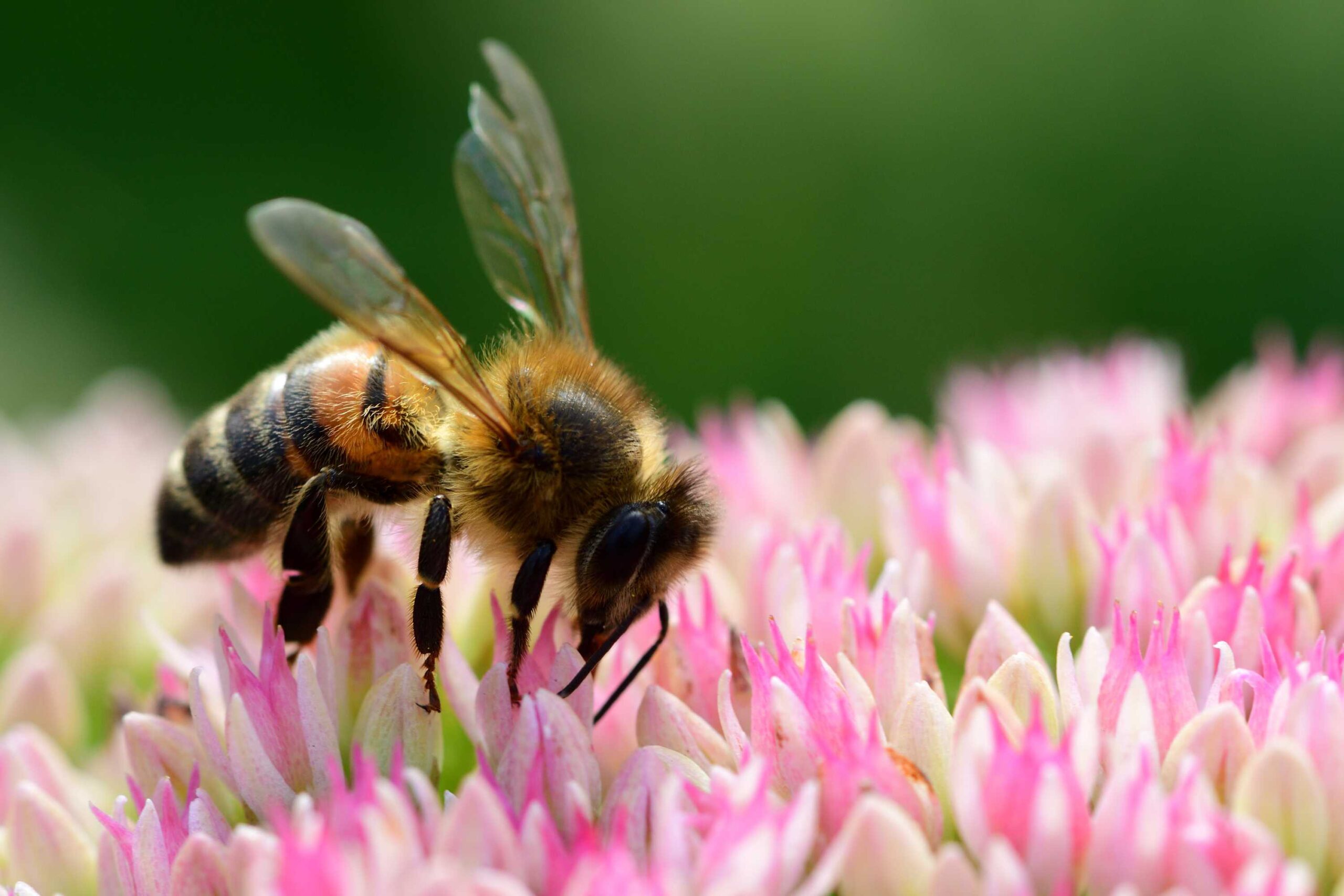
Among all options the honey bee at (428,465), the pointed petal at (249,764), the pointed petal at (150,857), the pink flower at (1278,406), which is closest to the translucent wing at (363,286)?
the honey bee at (428,465)

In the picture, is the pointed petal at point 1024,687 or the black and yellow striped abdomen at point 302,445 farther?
the black and yellow striped abdomen at point 302,445

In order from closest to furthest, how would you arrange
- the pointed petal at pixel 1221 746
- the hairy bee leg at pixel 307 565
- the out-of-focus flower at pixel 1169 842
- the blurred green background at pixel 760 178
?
the out-of-focus flower at pixel 1169 842 < the pointed petal at pixel 1221 746 < the hairy bee leg at pixel 307 565 < the blurred green background at pixel 760 178

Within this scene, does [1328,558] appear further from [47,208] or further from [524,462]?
[47,208]

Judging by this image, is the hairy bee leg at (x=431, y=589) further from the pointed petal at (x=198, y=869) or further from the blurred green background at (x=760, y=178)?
the blurred green background at (x=760, y=178)

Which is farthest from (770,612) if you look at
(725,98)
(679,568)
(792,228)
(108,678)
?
(725,98)

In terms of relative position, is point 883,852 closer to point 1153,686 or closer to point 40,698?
point 1153,686

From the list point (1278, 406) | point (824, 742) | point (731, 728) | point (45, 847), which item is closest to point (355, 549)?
point (45, 847)
